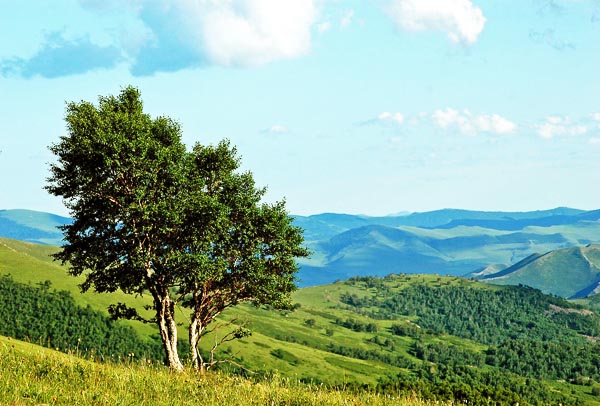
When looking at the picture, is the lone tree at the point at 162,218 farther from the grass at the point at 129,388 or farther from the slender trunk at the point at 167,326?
the grass at the point at 129,388

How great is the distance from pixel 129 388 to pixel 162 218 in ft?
79.7

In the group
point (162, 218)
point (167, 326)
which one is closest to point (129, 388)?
point (162, 218)

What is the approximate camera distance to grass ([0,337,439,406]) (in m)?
15.0

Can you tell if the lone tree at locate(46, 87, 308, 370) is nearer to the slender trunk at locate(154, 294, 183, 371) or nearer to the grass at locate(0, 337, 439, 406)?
the slender trunk at locate(154, 294, 183, 371)

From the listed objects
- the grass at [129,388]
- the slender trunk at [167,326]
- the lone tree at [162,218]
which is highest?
the lone tree at [162,218]

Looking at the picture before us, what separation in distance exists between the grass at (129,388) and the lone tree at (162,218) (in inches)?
703

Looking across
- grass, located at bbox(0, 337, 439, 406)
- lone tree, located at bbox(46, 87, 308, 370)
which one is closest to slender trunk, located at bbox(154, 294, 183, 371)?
lone tree, located at bbox(46, 87, 308, 370)

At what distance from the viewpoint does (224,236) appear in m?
44.2

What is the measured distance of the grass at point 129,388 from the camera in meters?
15.0

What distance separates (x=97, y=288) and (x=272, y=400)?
99.4 feet

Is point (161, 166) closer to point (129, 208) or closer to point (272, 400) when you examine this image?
point (129, 208)

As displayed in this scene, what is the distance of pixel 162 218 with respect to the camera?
132 ft

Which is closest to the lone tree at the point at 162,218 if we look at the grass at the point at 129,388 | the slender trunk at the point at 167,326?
the slender trunk at the point at 167,326

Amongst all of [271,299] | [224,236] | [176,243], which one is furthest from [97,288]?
[271,299]
